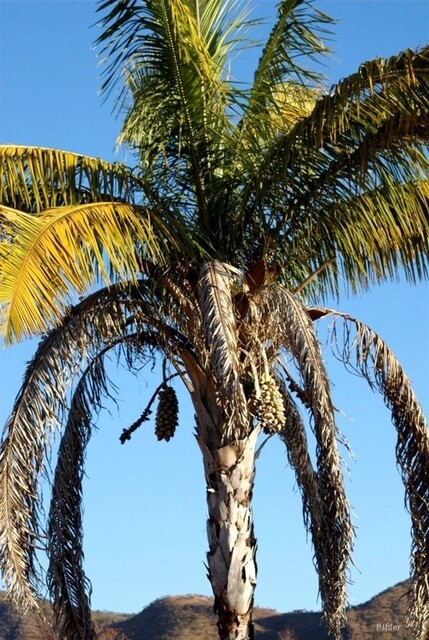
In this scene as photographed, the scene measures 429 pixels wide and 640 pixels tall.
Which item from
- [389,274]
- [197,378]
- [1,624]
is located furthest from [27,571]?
[1,624]

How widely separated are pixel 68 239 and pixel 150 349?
240 centimetres

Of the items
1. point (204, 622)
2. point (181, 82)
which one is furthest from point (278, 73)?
point (204, 622)

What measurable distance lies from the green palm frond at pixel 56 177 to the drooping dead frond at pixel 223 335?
1130 millimetres

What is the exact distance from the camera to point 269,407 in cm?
1033

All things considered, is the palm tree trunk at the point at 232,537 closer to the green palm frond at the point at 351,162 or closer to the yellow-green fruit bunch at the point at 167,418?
the yellow-green fruit bunch at the point at 167,418

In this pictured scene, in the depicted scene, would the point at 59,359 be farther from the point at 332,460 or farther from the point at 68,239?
the point at 332,460

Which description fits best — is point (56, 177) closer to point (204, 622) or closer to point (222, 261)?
point (222, 261)

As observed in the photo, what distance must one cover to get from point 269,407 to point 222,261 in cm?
145

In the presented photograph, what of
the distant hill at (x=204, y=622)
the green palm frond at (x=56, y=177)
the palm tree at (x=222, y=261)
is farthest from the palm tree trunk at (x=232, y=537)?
the distant hill at (x=204, y=622)

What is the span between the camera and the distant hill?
1416 inches

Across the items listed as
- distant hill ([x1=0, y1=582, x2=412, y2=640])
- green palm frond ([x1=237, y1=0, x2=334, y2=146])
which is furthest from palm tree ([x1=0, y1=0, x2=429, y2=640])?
distant hill ([x1=0, y1=582, x2=412, y2=640])

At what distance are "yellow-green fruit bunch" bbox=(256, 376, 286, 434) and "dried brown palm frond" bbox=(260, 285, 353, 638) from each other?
12.7 inches

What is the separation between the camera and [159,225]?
10.6 m

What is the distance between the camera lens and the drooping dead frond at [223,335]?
9797mm
